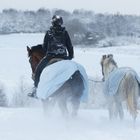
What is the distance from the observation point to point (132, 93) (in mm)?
8680

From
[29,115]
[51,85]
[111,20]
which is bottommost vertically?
[111,20]

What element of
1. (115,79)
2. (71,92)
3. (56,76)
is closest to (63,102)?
(71,92)

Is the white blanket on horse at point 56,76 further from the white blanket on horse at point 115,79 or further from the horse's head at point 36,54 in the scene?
the horse's head at point 36,54

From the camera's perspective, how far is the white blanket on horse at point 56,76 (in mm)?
8484

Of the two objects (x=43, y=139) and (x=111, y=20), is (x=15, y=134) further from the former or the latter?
(x=111, y=20)

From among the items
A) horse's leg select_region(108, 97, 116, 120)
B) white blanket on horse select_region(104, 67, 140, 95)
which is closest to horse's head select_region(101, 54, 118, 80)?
white blanket on horse select_region(104, 67, 140, 95)

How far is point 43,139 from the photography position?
761 centimetres

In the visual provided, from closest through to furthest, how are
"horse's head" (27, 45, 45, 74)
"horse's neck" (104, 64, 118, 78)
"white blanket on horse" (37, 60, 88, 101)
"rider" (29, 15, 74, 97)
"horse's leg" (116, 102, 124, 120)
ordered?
"white blanket on horse" (37, 60, 88, 101) < "rider" (29, 15, 74, 97) < "horse's leg" (116, 102, 124, 120) < "horse's neck" (104, 64, 118, 78) < "horse's head" (27, 45, 45, 74)

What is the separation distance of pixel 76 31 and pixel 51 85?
252 feet

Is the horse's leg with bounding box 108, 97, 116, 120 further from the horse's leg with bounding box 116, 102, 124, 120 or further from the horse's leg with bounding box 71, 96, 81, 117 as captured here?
the horse's leg with bounding box 71, 96, 81, 117

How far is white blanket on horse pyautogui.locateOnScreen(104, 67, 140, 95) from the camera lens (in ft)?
28.9

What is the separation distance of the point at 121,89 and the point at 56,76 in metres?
1.09

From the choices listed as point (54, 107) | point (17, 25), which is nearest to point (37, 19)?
point (17, 25)

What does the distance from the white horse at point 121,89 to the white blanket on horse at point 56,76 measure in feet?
1.61
